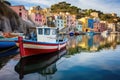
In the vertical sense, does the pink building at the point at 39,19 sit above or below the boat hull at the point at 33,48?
above

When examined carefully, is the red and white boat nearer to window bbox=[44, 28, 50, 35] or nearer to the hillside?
window bbox=[44, 28, 50, 35]

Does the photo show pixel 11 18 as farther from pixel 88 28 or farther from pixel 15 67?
pixel 88 28

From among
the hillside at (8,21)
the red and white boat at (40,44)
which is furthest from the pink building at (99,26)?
the red and white boat at (40,44)

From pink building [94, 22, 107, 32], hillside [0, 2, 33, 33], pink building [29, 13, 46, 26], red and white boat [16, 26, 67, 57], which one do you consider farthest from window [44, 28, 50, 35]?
pink building [94, 22, 107, 32]

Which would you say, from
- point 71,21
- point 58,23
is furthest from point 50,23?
point 71,21

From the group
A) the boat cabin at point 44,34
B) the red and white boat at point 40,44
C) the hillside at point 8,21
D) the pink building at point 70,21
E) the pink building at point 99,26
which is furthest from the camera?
the pink building at point 99,26

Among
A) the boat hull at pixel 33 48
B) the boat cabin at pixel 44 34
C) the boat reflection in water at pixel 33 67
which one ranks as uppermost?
the boat cabin at pixel 44 34

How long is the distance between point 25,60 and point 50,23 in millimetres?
78793

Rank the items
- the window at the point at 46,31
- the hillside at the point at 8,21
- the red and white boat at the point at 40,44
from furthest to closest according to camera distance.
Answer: the hillside at the point at 8,21
the window at the point at 46,31
the red and white boat at the point at 40,44

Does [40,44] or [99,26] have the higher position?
[99,26]

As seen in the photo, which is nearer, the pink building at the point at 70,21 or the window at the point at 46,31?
the window at the point at 46,31

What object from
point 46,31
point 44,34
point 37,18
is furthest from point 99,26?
point 44,34

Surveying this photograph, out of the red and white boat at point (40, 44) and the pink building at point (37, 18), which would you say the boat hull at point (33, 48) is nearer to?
the red and white boat at point (40, 44)

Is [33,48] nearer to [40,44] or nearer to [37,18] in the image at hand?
[40,44]
